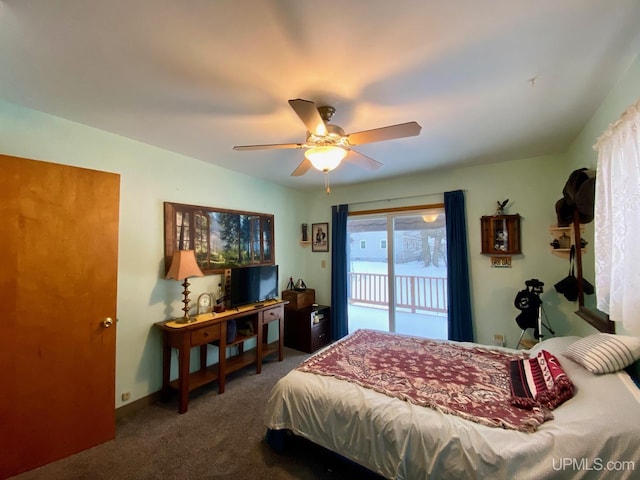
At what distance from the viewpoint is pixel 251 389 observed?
290 cm

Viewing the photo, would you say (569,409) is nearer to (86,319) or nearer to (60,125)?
(86,319)

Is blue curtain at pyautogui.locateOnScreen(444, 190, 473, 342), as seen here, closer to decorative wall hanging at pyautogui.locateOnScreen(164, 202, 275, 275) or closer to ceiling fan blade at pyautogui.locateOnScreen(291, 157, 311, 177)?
ceiling fan blade at pyautogui.locateOnScreen(291, 157, 311, 177)

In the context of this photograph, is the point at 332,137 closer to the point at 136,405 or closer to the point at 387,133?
the point at 387,133

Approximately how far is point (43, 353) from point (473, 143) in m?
3.99

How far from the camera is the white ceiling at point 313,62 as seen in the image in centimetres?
120

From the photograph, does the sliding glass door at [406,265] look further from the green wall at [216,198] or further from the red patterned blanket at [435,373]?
the red patterned blanket at [435,373]

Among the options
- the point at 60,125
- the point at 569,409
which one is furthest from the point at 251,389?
the point at 60,125

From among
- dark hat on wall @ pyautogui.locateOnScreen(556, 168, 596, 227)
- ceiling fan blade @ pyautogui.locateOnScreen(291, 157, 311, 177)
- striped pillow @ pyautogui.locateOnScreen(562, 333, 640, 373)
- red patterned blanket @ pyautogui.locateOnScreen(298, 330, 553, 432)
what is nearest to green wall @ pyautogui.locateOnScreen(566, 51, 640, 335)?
dark hat on wall @ pyautogui.locateOnScreen(556, 168, 596, 227)

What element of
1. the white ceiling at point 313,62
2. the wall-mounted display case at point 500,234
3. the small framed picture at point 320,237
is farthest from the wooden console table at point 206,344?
the wall-mounted display case at point 500,234

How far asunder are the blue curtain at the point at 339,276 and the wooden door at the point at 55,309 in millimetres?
2899

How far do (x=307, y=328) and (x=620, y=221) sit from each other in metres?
3.38

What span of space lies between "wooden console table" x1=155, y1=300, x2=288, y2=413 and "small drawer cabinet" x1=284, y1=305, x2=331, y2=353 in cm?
56

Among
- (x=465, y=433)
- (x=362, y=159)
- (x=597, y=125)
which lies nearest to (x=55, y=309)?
(x=362, y=159)

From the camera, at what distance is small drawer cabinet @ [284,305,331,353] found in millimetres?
3926
